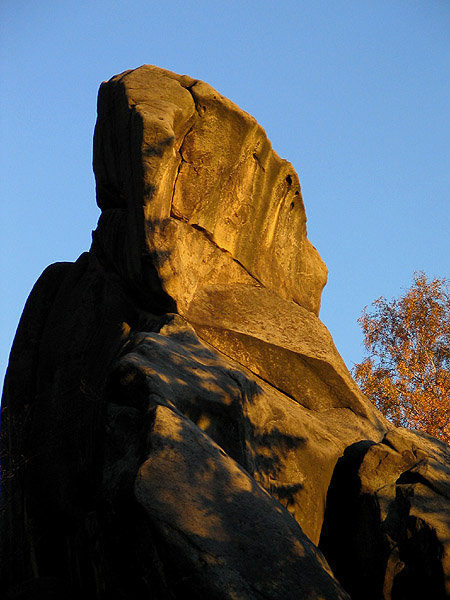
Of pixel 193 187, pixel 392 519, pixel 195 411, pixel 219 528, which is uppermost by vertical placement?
pixel 193 187

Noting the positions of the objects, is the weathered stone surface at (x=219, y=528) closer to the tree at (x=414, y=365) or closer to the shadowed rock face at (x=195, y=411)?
the shadowed rock face at (x=195, y=411)

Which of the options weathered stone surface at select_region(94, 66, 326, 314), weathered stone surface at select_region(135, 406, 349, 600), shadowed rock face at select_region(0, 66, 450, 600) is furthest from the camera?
weathered stone surface at select_region(94, 66, 326, 314)

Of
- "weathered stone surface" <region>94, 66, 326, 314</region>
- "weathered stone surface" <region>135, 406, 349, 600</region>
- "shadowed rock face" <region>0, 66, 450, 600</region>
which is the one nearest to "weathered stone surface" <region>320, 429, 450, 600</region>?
"shadowed rock face" <region>0, 66, 450, 600</region>

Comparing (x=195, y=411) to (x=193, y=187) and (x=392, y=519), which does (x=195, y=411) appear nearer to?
(x=392, y=519)

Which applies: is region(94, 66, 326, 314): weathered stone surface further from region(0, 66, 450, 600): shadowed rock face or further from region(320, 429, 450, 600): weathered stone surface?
region(320, 429, 450, 600): weathered stone surface

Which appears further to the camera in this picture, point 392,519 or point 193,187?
point 193,187

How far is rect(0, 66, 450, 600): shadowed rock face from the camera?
711 centimetres

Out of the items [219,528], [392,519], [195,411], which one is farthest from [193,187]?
[219,528]

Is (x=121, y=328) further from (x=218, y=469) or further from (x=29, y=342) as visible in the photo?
(x=218, y=469)

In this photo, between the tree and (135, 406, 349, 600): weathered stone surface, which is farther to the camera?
the tree

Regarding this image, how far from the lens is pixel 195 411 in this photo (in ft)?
29.0

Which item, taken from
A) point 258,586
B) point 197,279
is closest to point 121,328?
point 197,279

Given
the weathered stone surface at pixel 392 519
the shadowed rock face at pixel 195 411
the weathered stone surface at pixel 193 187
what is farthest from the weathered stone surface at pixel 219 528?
the weathered stone surface at pixel 193 187

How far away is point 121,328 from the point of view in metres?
11.7
